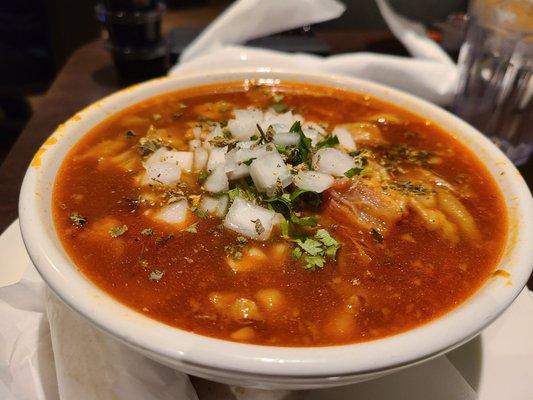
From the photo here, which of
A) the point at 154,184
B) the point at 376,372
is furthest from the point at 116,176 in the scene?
the point at 376,372

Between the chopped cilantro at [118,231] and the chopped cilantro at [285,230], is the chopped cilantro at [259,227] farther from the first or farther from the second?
the chopped cilantro at [118,231]

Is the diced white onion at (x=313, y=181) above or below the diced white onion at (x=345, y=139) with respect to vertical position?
above

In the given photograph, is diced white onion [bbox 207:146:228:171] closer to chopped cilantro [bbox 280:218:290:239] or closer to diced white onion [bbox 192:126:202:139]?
diced white onion [bbox 192:126:202:139]

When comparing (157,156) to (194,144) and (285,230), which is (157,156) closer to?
(194,144)

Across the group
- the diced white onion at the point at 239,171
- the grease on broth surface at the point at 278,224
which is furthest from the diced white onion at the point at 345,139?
the diced white onion at the point at 239,171

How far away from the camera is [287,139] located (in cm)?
169

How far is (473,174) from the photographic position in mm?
1819

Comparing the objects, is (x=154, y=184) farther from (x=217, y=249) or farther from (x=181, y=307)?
(x=181, y=307)

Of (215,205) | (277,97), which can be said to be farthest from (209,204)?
(277,97)

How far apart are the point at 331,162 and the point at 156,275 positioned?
2.17 feet

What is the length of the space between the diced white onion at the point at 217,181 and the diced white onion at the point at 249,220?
101mm

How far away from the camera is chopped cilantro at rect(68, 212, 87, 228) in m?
1.46

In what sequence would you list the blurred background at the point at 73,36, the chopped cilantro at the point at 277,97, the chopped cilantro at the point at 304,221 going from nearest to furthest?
the chopped cilantro at the point at 304,221
the chopped cilantro at the point at 277,97
the blurred background at the point at 73,36

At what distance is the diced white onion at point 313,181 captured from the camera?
5.04 feet
